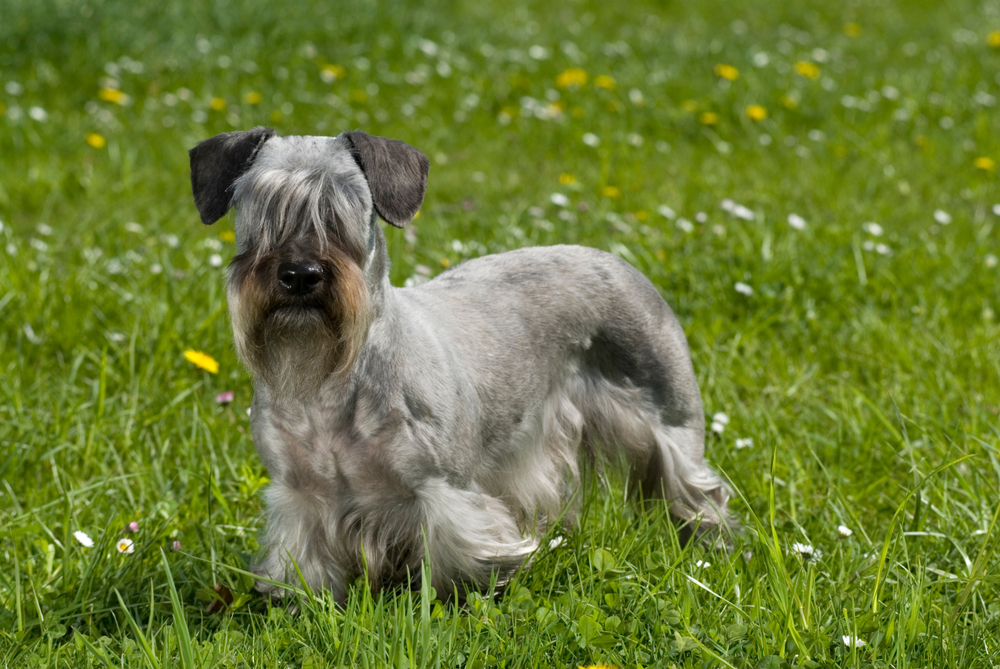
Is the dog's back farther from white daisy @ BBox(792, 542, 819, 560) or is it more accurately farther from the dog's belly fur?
white daisy @ BBox(792, 542, 819, 560)

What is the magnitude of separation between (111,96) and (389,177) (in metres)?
5.17

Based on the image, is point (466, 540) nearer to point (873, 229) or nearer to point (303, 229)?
point (303, 229)

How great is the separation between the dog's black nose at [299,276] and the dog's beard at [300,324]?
23 mm

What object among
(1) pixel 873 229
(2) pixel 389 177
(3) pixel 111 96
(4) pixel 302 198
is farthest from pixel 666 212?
(3) pixel 111 96

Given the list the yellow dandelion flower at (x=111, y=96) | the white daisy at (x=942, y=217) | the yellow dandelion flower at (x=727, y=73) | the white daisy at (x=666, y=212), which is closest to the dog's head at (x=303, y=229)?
the white daisy at (x=666, y=212)

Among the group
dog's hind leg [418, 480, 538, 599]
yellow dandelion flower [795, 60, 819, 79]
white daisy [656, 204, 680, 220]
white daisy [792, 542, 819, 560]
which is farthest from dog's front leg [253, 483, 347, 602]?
yellow dandelion flower [795, 60, 819, 79]

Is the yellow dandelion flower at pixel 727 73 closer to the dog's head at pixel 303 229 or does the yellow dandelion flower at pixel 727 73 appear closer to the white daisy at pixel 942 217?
the white daisy at pixel 942 217

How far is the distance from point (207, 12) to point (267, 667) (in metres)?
7.46

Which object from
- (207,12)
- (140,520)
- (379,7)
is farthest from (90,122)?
(140,520)

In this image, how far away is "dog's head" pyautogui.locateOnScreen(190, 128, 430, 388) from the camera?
258 cm

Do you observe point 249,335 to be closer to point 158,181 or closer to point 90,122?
point 158,181

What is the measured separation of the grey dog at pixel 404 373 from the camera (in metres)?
2.64

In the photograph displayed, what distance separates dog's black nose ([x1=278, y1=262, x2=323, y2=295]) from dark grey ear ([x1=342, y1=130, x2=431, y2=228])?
31cm

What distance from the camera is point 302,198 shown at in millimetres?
2609
